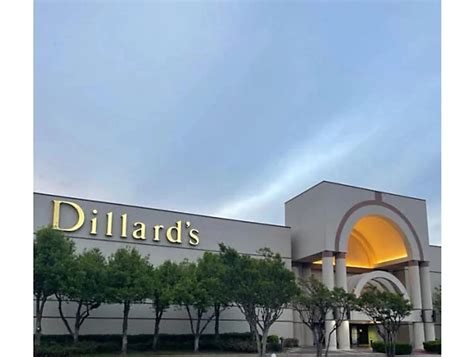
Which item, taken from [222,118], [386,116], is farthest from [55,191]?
[386,116]

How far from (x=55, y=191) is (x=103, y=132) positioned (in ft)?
39.4

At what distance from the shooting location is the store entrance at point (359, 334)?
3712 centimetres

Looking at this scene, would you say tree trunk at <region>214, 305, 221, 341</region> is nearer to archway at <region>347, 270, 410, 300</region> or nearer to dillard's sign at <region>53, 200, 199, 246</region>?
dillard's sign at <region>53, 200, 199, 246</region>

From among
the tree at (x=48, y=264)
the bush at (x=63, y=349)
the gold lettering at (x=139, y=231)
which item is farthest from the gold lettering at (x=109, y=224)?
the bush at (x=63, y=349)

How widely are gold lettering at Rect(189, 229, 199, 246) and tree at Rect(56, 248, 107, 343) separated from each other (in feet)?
24.5

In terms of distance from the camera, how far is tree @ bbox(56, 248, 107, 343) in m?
22.9

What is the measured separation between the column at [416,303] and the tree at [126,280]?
19.7 metres

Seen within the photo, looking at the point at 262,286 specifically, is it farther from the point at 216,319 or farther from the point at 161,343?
the point at 161,343

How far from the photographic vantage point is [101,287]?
2373 centimetres

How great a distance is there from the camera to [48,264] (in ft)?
73.7

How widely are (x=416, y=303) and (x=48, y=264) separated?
25.0m

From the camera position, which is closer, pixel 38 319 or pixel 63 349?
pixel 63 349

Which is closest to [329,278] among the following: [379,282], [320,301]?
[379,282]

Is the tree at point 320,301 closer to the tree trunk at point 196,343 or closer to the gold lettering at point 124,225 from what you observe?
the tree trunk at point 196,343
